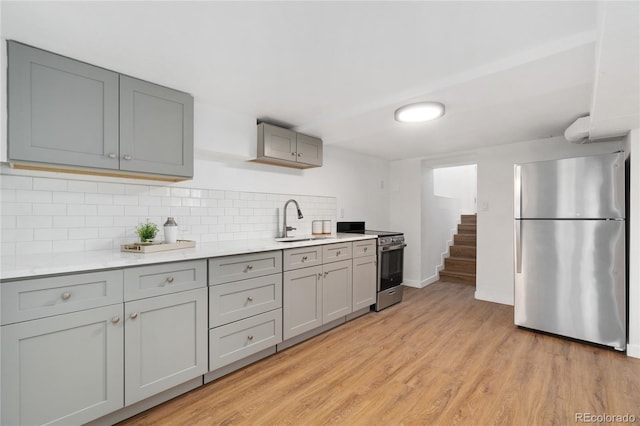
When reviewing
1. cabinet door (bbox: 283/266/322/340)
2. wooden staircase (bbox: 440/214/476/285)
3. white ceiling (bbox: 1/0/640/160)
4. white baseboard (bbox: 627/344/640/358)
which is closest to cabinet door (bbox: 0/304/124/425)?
cabinet door (bbox: 283/266/322/340)

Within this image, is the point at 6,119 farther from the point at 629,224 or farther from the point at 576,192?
the point at 629,224

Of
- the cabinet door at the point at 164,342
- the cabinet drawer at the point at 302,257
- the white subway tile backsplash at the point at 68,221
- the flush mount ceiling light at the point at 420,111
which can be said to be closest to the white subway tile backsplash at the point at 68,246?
the white subway tile backsplash at the point at 68,221

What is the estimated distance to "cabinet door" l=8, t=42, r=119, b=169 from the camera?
5.36ft

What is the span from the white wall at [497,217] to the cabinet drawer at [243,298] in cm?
313

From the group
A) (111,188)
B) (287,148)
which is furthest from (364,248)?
(111,188)

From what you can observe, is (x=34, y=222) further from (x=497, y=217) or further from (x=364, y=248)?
(x=497, y=217)

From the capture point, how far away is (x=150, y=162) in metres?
2.13

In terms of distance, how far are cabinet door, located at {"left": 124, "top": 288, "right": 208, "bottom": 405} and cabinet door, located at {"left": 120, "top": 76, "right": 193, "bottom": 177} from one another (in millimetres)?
948

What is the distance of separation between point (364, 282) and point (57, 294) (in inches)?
107

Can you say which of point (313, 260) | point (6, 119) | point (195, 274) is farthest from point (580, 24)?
point (6, 119)

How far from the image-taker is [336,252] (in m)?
3.09

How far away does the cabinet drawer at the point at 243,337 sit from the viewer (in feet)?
6.84

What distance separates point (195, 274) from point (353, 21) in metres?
1.76

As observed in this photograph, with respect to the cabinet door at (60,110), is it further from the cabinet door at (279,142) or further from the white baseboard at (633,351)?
the white baseboard at (633,351)
